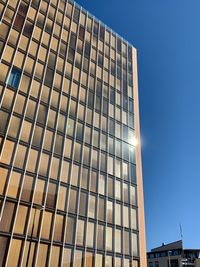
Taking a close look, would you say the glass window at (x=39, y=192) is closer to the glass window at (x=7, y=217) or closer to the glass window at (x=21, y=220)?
the glass window at (x=21, y=220)

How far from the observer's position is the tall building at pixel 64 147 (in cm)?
2484

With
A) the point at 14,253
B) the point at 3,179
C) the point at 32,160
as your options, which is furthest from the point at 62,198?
the point at 14,253

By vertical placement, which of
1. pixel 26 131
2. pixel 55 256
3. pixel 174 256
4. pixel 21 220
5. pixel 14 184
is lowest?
pixel 55 256

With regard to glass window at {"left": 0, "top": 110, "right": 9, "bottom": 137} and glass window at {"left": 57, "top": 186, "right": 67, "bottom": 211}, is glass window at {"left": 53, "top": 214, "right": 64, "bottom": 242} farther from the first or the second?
Result: glass window at {"left": 0, "top": 110, "right": 9, "bottom": 137}

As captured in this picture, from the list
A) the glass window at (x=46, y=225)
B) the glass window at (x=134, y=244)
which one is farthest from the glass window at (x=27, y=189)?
the glass window at (x=134, y=244)

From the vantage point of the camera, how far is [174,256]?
289 ft

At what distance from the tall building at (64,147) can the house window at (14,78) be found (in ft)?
0.42

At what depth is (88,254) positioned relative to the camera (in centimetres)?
2684

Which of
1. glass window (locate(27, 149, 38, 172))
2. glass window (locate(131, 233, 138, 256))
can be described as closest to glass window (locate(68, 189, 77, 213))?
glass window (locate(27, 149, 38, 172))

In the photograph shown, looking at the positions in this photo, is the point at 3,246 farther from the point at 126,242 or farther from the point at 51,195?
the point at 126,242

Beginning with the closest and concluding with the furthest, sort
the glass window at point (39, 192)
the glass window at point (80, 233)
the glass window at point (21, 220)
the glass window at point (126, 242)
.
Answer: the glass window at point (21, 220) < the glass window at point (39, 192) < the glass window at point (80, 233) < the glass window at point (126, 242)

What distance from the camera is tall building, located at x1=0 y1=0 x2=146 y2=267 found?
81.5ft

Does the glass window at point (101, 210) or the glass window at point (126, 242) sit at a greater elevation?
the glass window at point (101, 210)

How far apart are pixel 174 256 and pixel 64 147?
75.0 m
